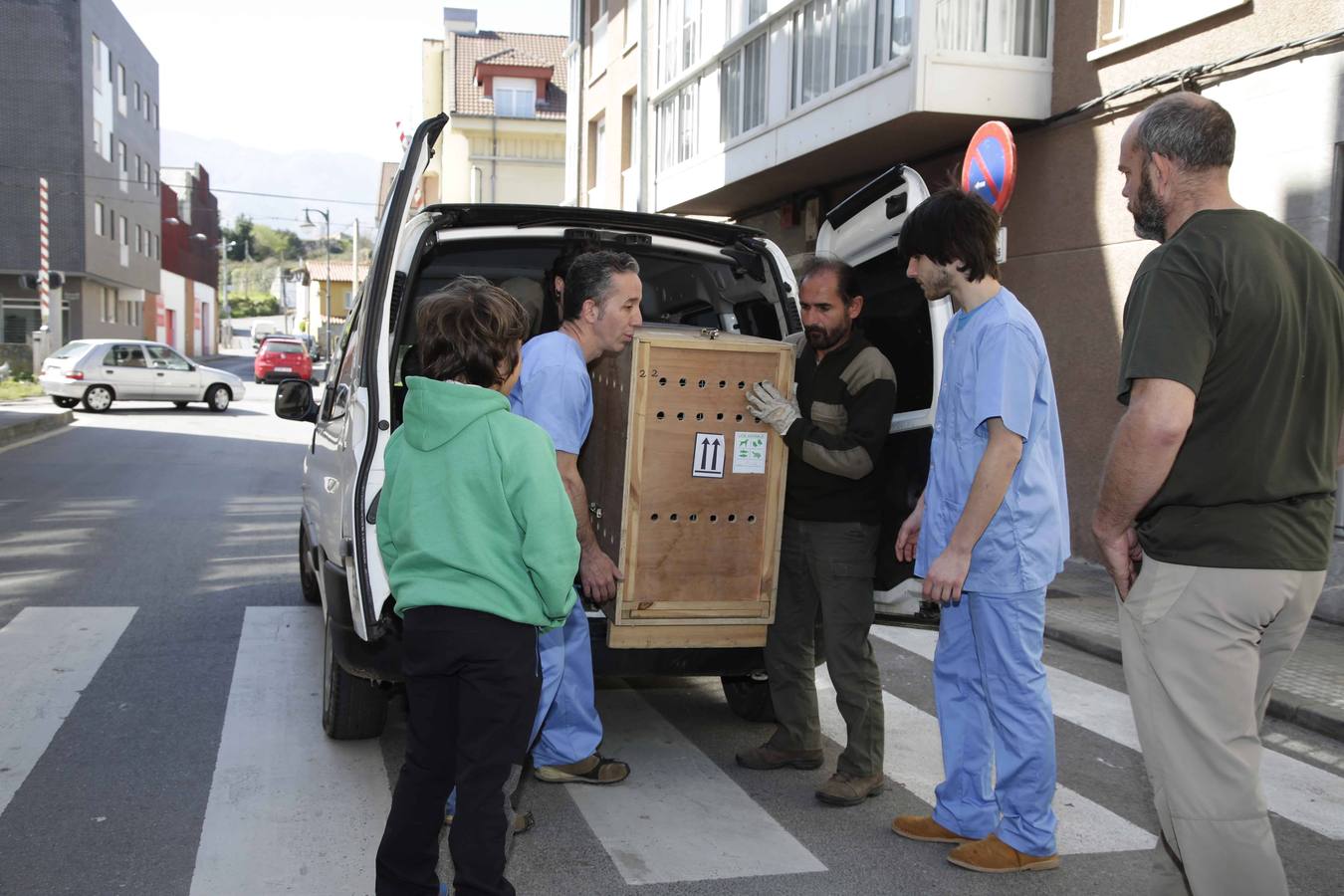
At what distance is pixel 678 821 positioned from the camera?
401cm

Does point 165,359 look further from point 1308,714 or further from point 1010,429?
point 1010,429

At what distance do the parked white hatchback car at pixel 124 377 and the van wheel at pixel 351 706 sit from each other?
21797 mm

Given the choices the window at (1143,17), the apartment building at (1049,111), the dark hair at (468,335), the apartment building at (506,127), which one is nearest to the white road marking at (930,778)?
the dark hair at (468,335)

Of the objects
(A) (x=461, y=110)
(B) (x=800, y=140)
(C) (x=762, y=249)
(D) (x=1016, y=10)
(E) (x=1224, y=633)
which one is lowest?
(E) (x=1224, y=633)

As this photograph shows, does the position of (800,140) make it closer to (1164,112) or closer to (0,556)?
(0,556)

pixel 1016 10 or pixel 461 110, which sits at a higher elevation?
pixel 461 110

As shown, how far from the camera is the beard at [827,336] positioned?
4.27 m

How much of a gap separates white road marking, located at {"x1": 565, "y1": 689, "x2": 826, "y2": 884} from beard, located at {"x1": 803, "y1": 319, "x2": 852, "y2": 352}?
1.62m

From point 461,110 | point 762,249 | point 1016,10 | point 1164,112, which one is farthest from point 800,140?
point 461,110

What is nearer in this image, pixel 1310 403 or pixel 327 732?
pixel 1310 403

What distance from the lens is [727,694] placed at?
541 centimetres

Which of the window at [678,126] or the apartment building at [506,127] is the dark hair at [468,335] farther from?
the apartment building at [506,127]

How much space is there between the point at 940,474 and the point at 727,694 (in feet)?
6.50

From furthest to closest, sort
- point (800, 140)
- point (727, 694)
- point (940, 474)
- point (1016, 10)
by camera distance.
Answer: point (800, 140) → point (1016, 10) → point (727, 694) → point (940, 474)
